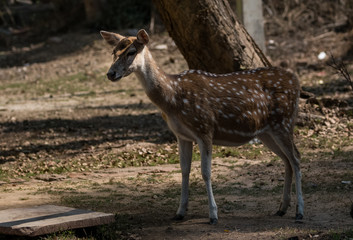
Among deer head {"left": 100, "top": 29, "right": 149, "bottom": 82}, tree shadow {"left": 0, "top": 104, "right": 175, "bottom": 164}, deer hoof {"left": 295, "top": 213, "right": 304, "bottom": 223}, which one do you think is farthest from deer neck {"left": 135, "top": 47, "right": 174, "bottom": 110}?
tree shadow {"left": 0, "top": 104, "right": 175, "bottom": 164}

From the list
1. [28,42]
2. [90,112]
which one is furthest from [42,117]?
[28,42]

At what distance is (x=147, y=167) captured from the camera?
404 inches

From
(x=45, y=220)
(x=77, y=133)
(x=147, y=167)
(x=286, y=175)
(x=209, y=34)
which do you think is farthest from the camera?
(x=77, y=133)

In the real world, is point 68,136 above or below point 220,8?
below

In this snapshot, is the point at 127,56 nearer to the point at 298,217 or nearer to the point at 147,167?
the point at 298,217

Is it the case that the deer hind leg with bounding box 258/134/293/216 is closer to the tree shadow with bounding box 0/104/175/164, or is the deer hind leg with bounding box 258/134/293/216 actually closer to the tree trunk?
the tree trunk

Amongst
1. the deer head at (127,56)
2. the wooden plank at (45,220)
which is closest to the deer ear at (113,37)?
the deer head at (127,56)

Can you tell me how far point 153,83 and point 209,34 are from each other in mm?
4407

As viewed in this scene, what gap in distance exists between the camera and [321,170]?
9367mm

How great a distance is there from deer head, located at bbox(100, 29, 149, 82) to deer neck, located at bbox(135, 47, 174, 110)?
0.12 metres

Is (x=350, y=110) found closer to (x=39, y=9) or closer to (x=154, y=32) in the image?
(x=154, y=32)

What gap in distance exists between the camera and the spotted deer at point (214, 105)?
6.96m

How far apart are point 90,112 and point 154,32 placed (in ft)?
26.4

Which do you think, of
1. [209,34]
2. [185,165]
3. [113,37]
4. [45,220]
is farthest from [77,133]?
[45,220]
